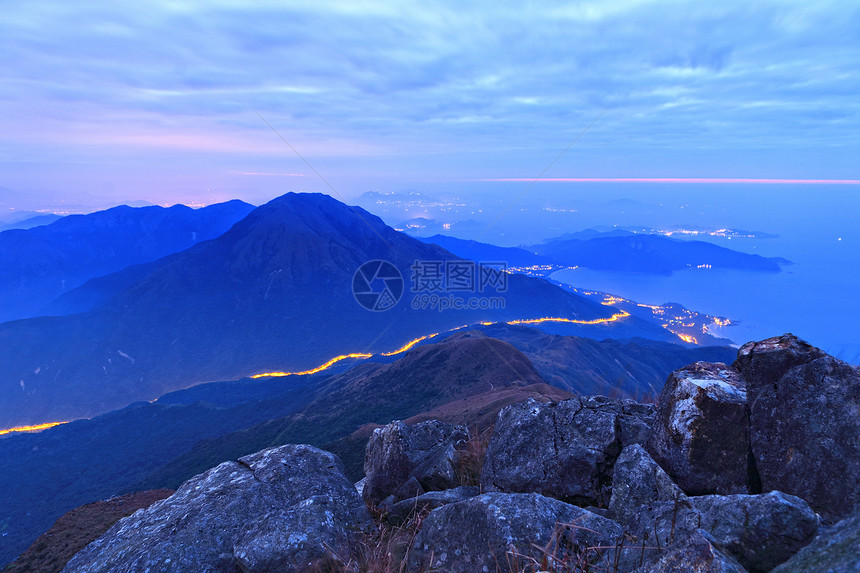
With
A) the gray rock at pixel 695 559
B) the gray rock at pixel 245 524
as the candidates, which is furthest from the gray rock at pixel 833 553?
the gray rock at pixel 245 524

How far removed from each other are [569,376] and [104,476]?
117451 mm

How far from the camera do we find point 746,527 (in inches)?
148

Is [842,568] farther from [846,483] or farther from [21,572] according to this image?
[21,572]

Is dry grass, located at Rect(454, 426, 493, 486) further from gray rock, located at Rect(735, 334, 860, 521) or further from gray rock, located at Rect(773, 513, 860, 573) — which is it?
gray rock, located at Rect(773, 513, 860, 573)

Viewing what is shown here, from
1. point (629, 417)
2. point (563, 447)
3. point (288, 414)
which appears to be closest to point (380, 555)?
point (563, 447)

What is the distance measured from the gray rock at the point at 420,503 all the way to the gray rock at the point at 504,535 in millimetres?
1488

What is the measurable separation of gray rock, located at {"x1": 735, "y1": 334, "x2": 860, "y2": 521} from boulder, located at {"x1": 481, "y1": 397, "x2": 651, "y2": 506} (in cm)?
204

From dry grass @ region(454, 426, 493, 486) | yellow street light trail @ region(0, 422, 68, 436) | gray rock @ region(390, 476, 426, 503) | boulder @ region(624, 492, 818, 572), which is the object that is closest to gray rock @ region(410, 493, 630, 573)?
boulder @ region(624, 492, 818, 572)

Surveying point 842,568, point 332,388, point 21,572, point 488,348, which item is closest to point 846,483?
point 842,568

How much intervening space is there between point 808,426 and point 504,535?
4335 millimetres

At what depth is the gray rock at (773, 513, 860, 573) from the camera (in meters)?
2.59

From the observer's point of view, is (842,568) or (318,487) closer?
(842,568)

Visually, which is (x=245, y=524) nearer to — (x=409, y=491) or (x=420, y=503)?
(x=420, y=503)

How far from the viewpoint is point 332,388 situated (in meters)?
110
